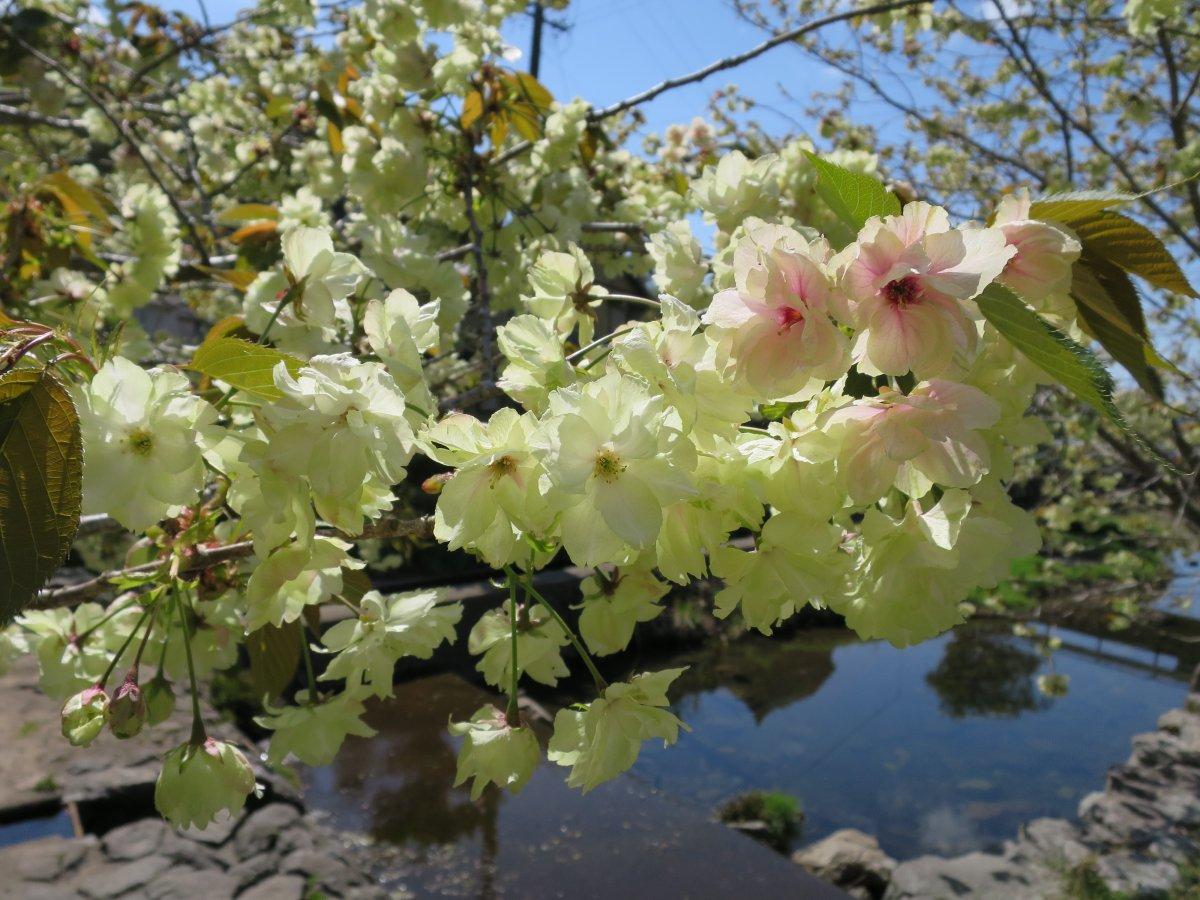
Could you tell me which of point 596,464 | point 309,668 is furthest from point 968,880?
point 596,464

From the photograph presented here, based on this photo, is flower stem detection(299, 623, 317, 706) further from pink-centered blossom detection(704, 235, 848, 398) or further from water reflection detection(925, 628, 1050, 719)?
water reflection detection(925, 628, 1050, 719)

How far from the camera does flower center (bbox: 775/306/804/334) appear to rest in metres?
0.55

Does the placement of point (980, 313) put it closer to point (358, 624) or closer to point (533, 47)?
point (358, 624)

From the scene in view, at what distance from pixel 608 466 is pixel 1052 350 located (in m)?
0.30

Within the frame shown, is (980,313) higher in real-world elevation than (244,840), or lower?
higher

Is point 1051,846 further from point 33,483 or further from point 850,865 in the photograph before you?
point 33,483

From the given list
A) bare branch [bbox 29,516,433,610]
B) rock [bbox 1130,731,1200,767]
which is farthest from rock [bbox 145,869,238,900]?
rock [bbox 1130,731,1200,767]

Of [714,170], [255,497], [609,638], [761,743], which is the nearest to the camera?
[255,497]

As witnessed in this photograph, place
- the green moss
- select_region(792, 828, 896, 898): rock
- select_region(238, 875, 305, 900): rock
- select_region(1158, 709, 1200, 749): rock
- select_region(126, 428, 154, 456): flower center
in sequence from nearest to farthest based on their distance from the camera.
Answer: select_region(126, 428, 154, 456): flower center < select_region(238, 875, 305, 900): rock < select_region(792, 828, 896, 898): rock < the green moss < select_region(1158, 709, 1200, 749): rock

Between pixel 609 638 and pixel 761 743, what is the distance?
7773 mm

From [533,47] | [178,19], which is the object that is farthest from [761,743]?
[533,47]

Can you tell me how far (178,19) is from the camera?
4000 mm

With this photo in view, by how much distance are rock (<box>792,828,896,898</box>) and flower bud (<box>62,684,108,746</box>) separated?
5315mm

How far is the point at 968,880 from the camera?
4648 mm
